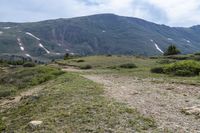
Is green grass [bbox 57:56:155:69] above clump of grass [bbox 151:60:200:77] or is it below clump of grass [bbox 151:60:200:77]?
below

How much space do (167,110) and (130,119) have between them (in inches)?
116

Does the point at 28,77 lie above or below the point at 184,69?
below

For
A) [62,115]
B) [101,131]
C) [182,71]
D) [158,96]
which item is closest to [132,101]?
[158,96]

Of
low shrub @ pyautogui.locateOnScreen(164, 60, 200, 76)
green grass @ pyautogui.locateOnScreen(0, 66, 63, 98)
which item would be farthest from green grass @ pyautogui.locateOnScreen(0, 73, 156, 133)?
low shrub @ pyautogui.locateOnScreen(164, 60, 200, 76)

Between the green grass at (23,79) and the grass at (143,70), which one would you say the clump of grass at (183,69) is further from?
the green grass at (23,79)

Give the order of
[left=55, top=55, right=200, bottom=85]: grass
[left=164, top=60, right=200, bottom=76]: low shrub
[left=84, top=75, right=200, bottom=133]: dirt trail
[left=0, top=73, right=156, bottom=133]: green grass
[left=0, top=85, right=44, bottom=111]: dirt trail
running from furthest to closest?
[left=164, top=60, right=200, bottom=76]: low shrub
[left=55, top=55, right=200, bottom=85]: grass
[left=0, top=85, right=44, bottom=111]: dirt trail
[left=84, top=75, right=200, bottom=133]: dirt trail
[left=0, top=73, right=156, bottom=133]: green grass

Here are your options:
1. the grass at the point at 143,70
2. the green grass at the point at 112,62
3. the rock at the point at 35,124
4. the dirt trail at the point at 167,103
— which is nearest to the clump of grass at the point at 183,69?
the grass at the point at 143,70

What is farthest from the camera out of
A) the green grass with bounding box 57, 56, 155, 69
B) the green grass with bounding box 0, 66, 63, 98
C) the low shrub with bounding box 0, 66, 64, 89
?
the green grass with bounding box 57, 56, 155, 69

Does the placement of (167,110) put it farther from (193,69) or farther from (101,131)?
(193,69)

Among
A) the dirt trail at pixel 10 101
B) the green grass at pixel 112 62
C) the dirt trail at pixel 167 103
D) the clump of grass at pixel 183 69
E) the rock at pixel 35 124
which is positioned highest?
the clump of grass at pixel 183 69

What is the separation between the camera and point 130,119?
49.2ft

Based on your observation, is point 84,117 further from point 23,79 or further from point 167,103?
point 23,79

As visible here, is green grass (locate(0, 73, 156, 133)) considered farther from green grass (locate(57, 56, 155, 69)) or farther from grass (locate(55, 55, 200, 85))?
green grass (locate(57, 56, 155, 69))

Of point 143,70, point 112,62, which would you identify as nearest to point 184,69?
point 143,70
